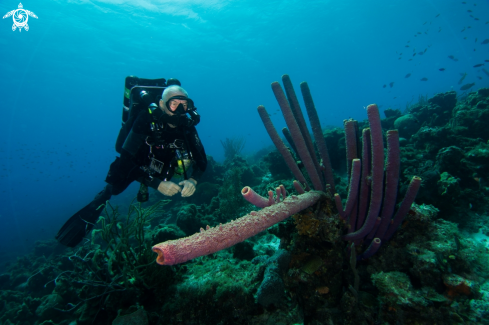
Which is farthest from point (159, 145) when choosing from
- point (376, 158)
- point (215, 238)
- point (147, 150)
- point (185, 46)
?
point (185, 46)

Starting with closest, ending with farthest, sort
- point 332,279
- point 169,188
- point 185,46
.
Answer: point 332,279, point 169,188, point 185,46

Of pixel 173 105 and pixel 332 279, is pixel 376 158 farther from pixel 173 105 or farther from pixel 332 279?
pixel 173 105

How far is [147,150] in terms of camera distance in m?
4.23

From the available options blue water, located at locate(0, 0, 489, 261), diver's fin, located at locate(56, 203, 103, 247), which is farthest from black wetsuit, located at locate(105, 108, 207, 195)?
blue water, located at locate(0, 0, 489, 261)

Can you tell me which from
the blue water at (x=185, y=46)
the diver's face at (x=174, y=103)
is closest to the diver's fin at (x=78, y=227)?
the diver's face at (x=174, y=103)

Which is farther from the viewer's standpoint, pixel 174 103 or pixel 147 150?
pixel 147 150

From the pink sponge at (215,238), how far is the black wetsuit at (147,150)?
2764 millimetres

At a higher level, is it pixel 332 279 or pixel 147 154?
pixel 147 154

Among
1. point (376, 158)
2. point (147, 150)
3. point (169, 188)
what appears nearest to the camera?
point (376, 158)

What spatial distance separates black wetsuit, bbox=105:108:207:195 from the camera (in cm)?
402

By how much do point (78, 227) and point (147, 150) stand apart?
295 centimetres

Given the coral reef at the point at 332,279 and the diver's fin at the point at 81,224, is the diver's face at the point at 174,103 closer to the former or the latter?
the coral reef at the point at 332,279

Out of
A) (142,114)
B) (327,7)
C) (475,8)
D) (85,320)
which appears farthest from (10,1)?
(475,8)

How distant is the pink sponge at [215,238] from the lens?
1235mm
